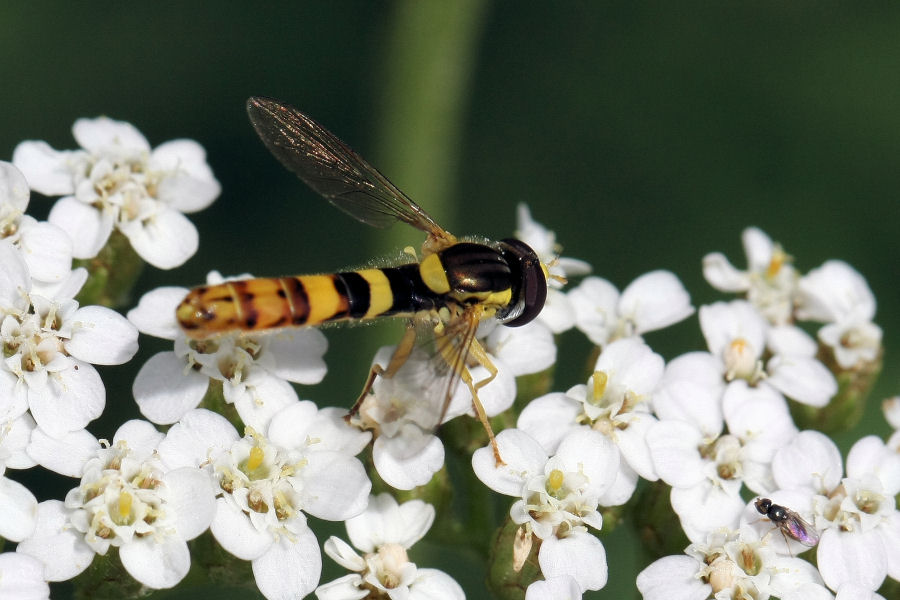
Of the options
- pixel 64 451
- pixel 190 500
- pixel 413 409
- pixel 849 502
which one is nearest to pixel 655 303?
pixel 849 502

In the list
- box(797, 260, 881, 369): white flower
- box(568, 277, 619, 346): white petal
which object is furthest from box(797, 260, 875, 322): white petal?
box(568, 277, 619, 346): white petal

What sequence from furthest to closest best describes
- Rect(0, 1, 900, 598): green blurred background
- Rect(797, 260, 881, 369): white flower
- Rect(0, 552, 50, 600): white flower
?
Rect(0, 1, 900, 598): green blurred background → Rect(797, 260, 881, 369): white flower → Rect(0, 552, 50, 600): white flower

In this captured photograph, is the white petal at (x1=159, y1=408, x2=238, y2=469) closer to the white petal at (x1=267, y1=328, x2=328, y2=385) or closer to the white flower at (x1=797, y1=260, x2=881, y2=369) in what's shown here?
the white petal at (x1=267, y1=328, x2=328, y2=385)

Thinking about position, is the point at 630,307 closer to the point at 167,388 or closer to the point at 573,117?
the point at 167,388

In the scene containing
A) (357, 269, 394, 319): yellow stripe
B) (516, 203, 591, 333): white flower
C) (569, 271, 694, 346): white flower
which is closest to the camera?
(357, 269, 394, 319): yellow stripe

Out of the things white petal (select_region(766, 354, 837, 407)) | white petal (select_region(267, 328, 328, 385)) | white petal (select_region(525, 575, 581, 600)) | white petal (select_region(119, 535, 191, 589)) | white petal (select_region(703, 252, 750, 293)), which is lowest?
white petal (select_region(119, 535, 191, 589))

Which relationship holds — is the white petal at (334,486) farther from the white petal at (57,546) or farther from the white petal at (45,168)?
the white petal at (45,168)
